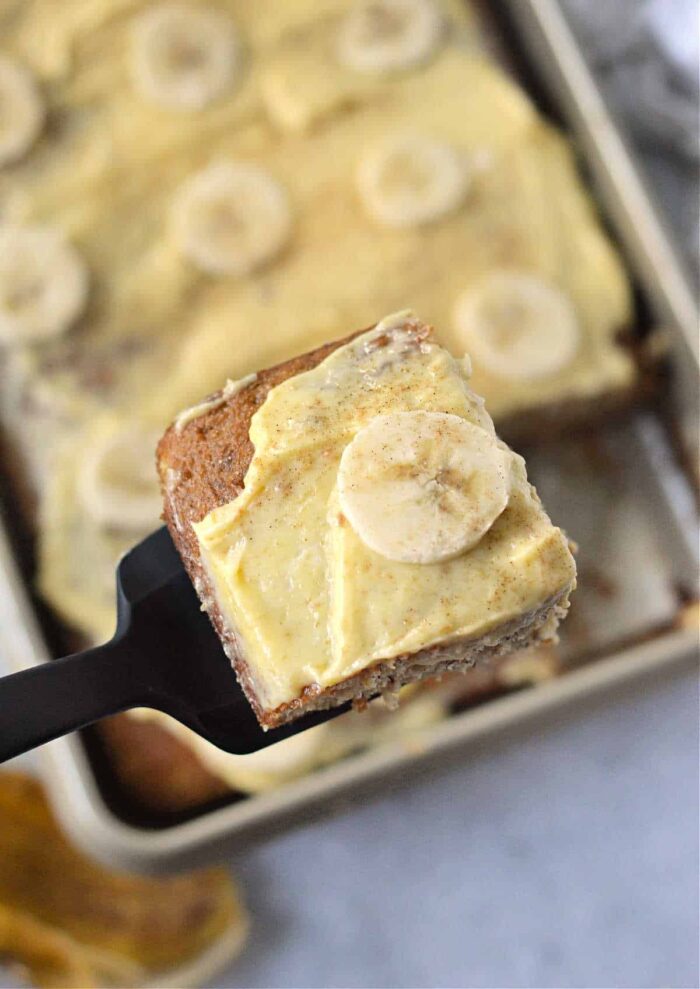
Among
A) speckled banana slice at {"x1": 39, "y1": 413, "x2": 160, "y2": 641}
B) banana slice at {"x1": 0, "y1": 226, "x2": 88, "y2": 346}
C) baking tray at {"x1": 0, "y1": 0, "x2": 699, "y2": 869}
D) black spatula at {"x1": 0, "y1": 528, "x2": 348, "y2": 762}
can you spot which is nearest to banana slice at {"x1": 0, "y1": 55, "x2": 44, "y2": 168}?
banana slice at {"x1": 0, "y1": 226, "x2": 88, "y2": 346}

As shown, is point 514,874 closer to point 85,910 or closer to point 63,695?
point 85,910

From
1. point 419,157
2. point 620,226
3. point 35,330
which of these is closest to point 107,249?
point 35,330

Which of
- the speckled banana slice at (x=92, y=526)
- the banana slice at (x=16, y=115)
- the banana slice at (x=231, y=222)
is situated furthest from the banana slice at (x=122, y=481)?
the banana slice at (x=16, y=115)

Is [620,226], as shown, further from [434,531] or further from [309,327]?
[434,531]

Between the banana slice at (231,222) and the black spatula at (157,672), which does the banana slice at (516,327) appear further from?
the black spatula at (157,672)

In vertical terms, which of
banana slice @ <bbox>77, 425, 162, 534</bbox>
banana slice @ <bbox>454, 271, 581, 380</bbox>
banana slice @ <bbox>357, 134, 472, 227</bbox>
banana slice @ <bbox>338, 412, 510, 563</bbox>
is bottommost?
banana slice @ <bbox>454, 271, 581, 380</bbox>

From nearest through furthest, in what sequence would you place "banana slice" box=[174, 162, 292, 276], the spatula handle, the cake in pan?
the spatula handle
the cake in pan
"banana slice" box=[174, 162, 292, 276]

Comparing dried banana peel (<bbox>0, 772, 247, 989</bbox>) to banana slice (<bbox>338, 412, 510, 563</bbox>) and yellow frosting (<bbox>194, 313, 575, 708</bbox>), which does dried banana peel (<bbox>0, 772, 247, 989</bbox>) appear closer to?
yellow frosting (<bbox>194, 313, 575, 708</bbox>)
